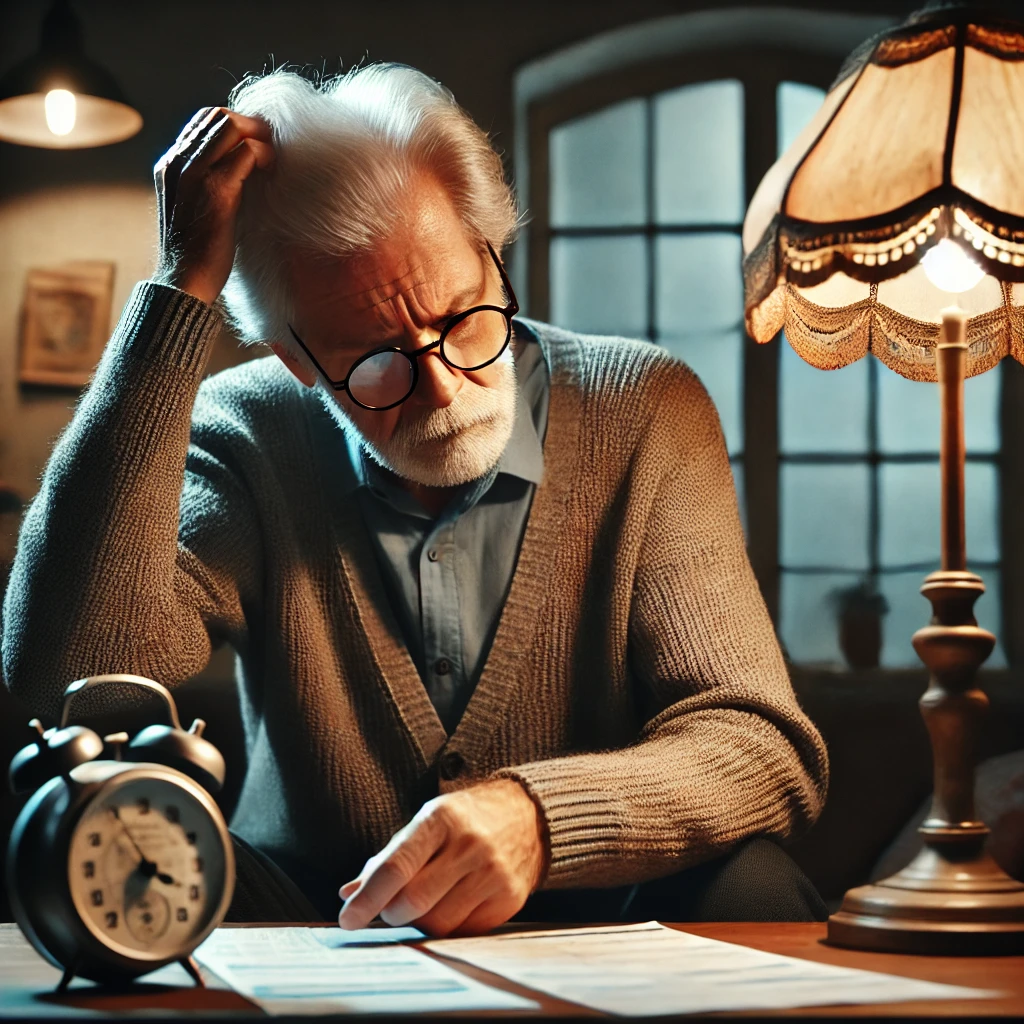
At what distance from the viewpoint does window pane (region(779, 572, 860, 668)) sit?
3.05 meters

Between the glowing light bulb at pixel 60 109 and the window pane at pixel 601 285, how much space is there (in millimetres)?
1147

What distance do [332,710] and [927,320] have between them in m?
0.85

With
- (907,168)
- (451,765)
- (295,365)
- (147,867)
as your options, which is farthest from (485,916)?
(295,365)

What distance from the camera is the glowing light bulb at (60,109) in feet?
9.78

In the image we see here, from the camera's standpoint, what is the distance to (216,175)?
157cm

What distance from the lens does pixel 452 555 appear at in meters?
1.69

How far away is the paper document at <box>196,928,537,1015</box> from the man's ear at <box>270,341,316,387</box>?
2.45ft

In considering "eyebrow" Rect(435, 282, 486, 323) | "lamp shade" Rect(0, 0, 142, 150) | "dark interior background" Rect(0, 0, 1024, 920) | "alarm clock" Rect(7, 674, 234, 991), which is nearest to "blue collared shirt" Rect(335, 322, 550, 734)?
"eyebrow" Rect(435, 282, 486, 323)

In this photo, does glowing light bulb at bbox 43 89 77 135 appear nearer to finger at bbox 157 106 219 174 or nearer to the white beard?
finger at bbox 157 106 219 174

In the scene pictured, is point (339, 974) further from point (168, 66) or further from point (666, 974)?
point (168, 66)

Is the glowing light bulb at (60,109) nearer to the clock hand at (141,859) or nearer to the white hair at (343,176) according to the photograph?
the white hair at (343,176)

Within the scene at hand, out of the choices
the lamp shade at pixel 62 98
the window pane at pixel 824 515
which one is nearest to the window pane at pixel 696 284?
the window pane at pixel 824 515

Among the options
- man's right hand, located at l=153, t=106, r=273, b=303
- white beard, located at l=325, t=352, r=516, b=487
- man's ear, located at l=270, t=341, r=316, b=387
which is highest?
man's right hand, located at l=153, t=106, r=273, b=303

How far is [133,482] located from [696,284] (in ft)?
6.59
